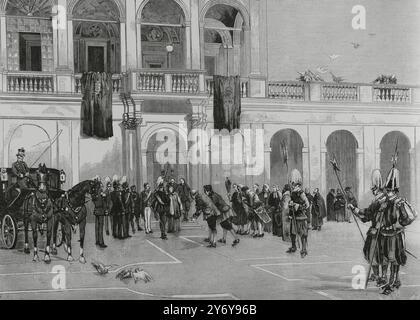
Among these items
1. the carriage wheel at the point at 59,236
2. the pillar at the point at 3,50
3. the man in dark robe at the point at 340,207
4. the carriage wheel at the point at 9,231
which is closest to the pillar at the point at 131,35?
the pillar at the point at 3,50

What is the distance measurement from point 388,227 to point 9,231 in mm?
6175

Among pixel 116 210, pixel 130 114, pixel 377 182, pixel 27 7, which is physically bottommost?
pixel 116 210

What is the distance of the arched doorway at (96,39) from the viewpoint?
449 inches

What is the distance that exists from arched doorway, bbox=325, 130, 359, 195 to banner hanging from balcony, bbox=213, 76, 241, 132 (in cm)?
186

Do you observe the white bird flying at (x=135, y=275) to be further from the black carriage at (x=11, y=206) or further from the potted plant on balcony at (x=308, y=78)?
the potted plant on balcony at (x=308, y=78)

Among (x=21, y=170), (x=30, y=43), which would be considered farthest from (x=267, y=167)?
(x=30, y=43)

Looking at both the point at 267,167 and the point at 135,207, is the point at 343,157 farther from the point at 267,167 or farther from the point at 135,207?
the point at 135,207

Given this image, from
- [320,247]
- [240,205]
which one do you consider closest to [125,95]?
[240,205]

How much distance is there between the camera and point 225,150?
1105 cm

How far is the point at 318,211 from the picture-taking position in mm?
11469

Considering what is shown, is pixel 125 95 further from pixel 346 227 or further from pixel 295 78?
pixel 346 227

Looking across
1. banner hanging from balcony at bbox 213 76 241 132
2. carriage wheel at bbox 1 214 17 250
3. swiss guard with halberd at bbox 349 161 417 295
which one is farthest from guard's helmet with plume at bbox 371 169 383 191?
carriage wheel at bbox 1 214 17 250
